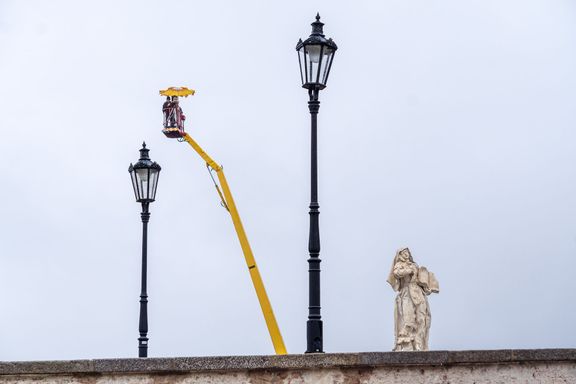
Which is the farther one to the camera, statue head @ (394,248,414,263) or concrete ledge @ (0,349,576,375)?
statue head @ (394,248,414,263)

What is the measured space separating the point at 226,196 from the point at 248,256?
1304 millimetres

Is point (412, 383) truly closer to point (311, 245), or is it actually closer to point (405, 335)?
point (311, 245)

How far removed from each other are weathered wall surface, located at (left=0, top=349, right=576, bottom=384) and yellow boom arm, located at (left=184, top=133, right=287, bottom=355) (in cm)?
1495

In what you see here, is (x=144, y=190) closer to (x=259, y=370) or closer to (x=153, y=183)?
(x=153, y=183)

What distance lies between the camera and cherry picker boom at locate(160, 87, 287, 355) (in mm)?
32469

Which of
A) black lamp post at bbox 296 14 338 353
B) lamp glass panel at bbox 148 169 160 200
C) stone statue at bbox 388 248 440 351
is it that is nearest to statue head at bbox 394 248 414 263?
stone statue at bbox 388 248 440 351

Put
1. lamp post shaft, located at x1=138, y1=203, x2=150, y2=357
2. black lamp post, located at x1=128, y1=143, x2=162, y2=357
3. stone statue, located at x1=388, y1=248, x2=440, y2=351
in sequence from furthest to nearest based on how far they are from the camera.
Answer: black lamp post, located at x1=128, y1=143, x2=162, y2=357 < lamp post shaft, located at x1=138, y1=203, x2=150, y2=357 < stone statue, located at x1=388, y1=248, x2=440, y2=351

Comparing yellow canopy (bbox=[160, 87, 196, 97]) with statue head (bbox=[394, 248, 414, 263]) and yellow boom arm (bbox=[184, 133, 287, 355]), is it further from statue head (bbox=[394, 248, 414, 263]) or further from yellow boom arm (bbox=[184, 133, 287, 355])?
statue head (bbox=[394, 248, 414, 263])

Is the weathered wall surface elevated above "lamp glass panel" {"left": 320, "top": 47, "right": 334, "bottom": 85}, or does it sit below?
below

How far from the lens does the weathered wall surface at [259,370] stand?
1645 centimetres

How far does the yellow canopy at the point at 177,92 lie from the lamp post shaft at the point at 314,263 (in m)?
13.3

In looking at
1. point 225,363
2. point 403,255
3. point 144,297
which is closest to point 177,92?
point 144,297

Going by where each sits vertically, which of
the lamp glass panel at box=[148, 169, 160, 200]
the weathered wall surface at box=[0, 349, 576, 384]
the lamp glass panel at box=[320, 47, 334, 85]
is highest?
the lamp glass panel at box=[320, 47, 334, 85]

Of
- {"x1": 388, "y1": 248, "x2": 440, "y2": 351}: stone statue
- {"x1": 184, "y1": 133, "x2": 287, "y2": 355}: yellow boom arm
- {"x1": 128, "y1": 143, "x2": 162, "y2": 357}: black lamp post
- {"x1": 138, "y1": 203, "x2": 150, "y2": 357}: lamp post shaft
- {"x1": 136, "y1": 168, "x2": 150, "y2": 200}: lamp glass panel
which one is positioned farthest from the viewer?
{"x1": 184, "y1": 133, "x2": 287, "y2": 355}: yellow boom arm
